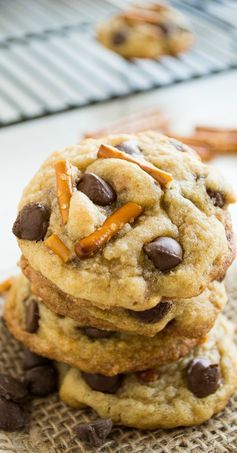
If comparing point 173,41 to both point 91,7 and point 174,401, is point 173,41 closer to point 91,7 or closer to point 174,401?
point 91,7

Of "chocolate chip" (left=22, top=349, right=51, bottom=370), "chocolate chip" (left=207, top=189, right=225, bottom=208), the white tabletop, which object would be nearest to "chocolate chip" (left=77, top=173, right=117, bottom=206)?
"chocolate chip" (left=207, top=189, right=225, bottom=208)

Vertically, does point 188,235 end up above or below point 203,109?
above

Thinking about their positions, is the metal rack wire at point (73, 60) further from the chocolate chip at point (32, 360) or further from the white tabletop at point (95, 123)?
the chocolate chip at point (32, 360)

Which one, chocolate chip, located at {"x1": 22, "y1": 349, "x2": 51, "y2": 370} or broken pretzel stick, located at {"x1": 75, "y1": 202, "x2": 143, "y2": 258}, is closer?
broken pretzel stick, located at {"x1": 75, "y1": 202, "x2": 143, "y2": 258}

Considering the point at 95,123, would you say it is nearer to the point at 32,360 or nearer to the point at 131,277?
the point at 32,360

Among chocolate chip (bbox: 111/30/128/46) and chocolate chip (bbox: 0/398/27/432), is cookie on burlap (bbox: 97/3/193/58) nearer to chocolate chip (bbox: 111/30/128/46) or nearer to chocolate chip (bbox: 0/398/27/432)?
chocolate chip (bbox: 111/30/128/46)

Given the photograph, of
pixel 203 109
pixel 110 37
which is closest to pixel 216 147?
pixel 203 109

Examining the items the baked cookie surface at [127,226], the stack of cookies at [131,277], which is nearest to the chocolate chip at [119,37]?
the stack of cookies at [131,277]
